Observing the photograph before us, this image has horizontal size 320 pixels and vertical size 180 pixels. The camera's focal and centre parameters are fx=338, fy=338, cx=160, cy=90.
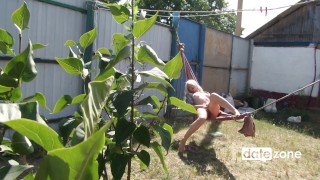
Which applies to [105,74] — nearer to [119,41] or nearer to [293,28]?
[119,41]

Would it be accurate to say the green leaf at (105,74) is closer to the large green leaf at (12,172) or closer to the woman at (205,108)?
the large green leaf at (12,172)

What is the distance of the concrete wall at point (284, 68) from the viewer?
8.88 metres

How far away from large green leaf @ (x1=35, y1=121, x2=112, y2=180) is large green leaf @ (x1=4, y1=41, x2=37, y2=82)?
28 centimetres

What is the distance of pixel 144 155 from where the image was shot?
2.93 feet

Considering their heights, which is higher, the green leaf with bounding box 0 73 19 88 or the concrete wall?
the green leaf with bounding box 0 73 19 88

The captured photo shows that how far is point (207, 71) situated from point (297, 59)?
9.45ft

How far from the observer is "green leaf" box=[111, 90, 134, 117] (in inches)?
28.8

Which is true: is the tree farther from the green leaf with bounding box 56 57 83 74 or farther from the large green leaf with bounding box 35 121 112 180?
the large green leaf with bounding box 35 121 112 180

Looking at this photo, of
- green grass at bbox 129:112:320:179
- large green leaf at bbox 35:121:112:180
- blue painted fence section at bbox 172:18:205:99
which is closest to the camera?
large green leaf at bbox 35:121:112:180

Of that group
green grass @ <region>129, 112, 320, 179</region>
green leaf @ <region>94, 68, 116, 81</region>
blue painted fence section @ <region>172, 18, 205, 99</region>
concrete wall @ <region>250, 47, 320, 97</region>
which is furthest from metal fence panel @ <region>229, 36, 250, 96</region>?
green leaf @ <region>94, 68, 116, 81</region>

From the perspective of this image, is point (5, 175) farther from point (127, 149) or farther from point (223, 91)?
point (223, 91)

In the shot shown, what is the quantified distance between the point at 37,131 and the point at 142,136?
470mm

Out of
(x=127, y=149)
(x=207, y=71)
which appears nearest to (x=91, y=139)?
(x=127, y=149)

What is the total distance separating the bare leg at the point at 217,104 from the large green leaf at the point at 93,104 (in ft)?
12.4
